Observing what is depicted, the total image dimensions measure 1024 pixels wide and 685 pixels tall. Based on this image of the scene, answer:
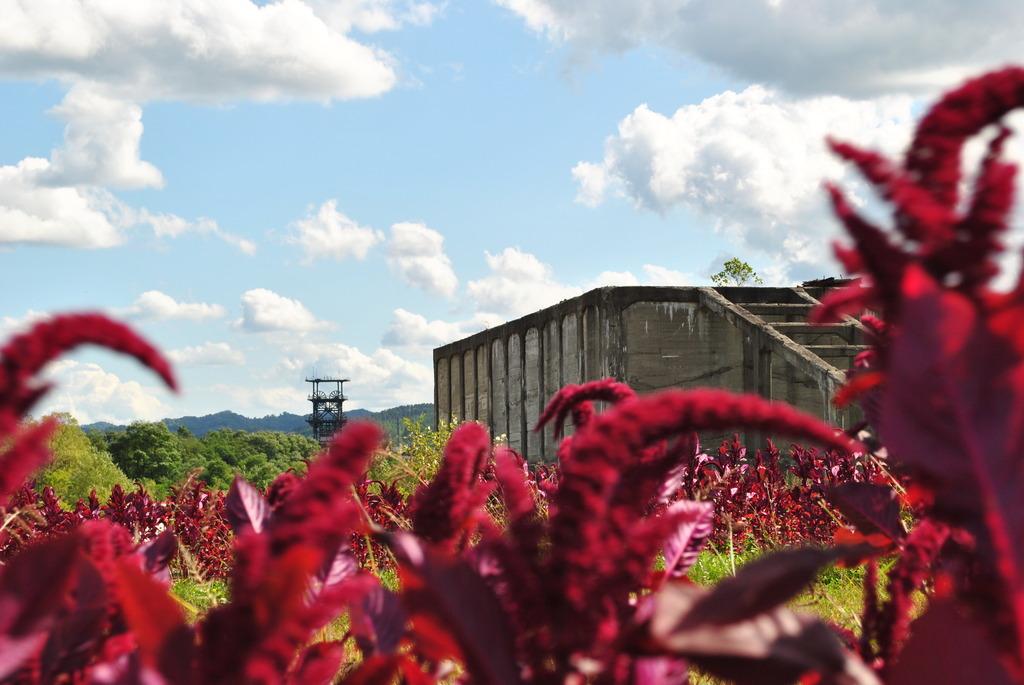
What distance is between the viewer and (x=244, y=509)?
1.29 metres

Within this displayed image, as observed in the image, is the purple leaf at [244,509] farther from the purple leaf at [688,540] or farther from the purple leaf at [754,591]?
the purple leaf at [754,591]

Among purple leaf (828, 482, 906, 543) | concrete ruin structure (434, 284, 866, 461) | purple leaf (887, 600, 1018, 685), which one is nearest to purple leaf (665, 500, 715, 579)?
purple leaf (828, 482, 906, 543)

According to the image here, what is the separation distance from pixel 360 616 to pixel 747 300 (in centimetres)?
1626

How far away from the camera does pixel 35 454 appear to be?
0.70 m

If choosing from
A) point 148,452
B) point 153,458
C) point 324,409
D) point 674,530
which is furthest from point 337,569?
point 324,409

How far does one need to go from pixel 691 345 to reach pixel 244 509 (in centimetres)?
1509

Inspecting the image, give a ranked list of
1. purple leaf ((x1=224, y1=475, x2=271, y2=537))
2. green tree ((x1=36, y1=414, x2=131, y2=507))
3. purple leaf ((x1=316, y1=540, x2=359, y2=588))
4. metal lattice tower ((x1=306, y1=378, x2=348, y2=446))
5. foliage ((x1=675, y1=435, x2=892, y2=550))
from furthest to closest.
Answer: metal lattice tower ((x1=306, y1=378, x2=348, y2=446)) < green tree ((x1=36, y1=414, x2=131, y2=507)) < foliage ((x1=675, y1=435, x2=892, y2=550)) < purple leaf ((x1=224, y1=475, x2=271, y2=537)) < purple leaf ((x1=316, y1=540, x2=359, y2=588))

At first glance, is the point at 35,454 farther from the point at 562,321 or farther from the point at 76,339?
the point at 562,321

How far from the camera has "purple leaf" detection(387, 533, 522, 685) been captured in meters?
0.72

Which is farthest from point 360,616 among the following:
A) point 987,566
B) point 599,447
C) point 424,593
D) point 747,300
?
point 747,300

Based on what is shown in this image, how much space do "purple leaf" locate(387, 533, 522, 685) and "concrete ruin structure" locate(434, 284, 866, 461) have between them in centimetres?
1146

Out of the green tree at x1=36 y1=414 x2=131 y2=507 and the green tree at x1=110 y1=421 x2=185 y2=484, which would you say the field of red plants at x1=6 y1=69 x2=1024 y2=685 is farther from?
the green tree at x1=110 y1=421 x2=185 y2=484

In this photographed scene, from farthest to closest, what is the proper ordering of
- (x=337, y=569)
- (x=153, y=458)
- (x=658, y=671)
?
(x=153, y=458), (x=337, y=569), (x=658, y=671)

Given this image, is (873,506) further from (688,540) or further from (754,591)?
(754,591)
